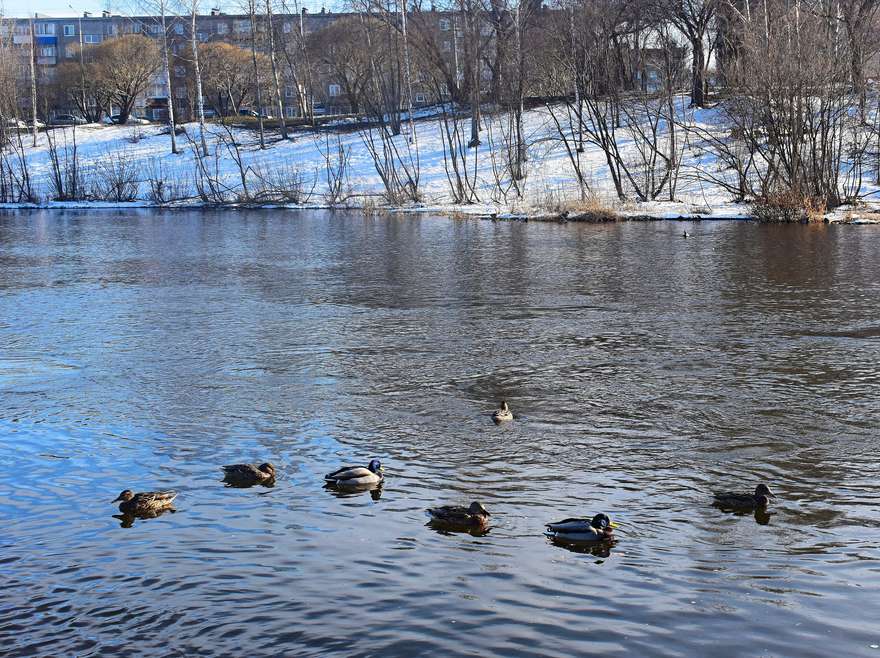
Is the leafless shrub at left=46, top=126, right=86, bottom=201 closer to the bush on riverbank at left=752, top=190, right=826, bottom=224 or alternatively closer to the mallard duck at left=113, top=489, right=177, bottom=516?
the bush on riverbank at left=752, top=190, right=826, bottom=224

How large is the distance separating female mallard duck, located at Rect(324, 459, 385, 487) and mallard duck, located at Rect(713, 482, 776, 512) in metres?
2.57

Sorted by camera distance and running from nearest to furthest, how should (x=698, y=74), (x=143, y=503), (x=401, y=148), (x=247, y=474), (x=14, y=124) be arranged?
(x=143, y=503)
(x=247, y=474)
(x=698, y=74)
(x=401, y=148)
(x=14, y=124)

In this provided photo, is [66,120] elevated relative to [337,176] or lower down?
elevated

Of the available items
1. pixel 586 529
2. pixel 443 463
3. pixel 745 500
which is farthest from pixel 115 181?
pixel 586 529

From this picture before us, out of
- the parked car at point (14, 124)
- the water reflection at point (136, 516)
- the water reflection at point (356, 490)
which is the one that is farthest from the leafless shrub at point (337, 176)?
the water reflection at point (136, 516)

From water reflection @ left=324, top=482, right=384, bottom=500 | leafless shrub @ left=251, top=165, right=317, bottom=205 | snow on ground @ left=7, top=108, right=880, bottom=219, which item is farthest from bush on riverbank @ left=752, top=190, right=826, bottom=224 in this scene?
water reflection @ left=324, top=482, right=384, bottom=500

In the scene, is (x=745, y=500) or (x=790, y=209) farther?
(x=790, y=209)

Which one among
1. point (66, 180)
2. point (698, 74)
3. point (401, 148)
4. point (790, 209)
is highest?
point (698, 74)

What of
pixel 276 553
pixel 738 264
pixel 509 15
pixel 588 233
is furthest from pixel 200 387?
pixel 509 15

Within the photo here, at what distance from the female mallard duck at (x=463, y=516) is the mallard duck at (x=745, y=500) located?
1741 millimetres

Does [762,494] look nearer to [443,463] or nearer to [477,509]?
[477,509]

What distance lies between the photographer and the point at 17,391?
37.2 feet

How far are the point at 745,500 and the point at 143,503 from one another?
4.34m

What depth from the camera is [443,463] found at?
859 cm
